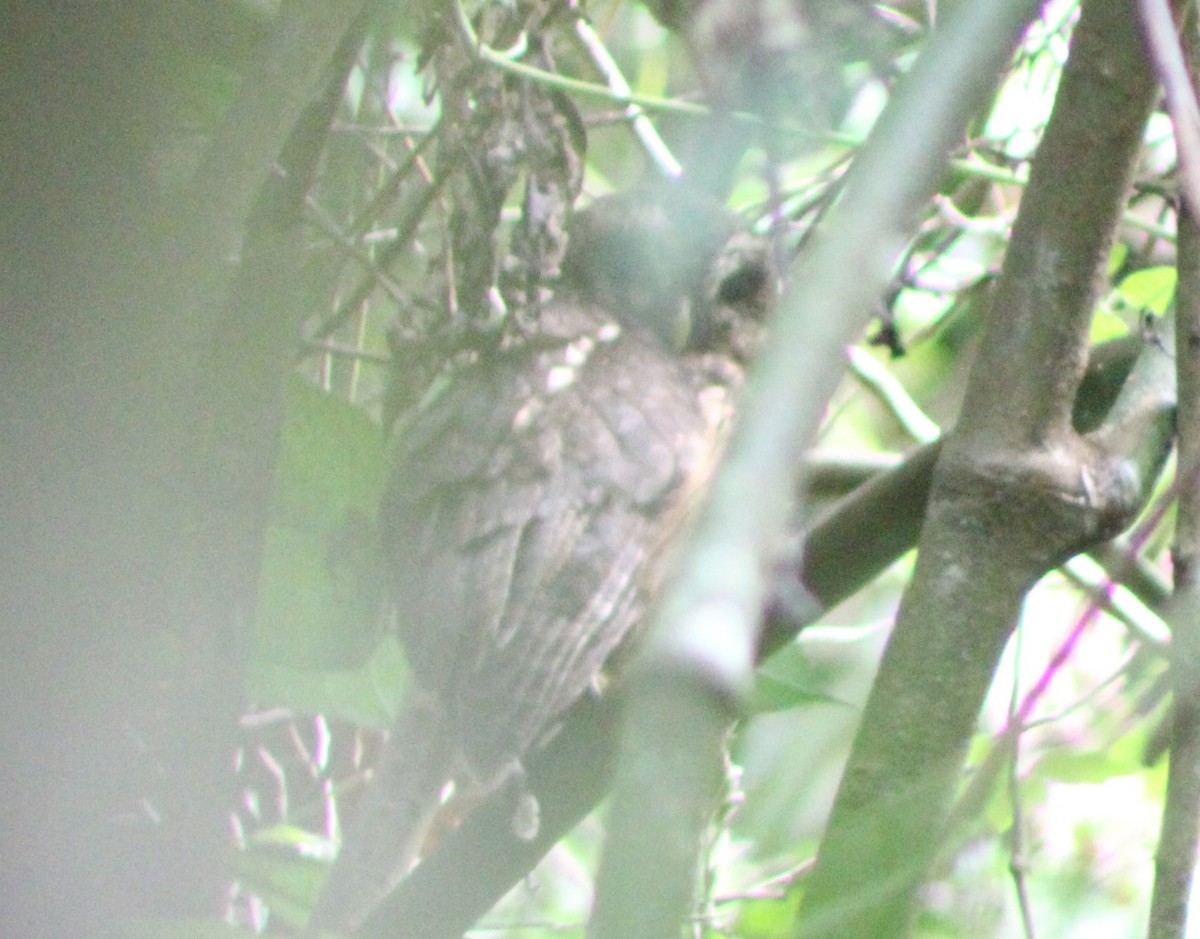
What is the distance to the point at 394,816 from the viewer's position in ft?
5.59

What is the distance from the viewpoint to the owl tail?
156 cm

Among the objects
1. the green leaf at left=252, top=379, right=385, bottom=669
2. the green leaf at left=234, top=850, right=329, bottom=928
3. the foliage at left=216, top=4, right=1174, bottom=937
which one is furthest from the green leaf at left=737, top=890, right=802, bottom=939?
the green leaf at left=252, top=379, right=385, bottom=669

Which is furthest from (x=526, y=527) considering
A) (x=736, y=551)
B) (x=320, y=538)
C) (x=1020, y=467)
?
(x=736, y=551)

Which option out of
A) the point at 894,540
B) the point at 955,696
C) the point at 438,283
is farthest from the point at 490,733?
the point at 955,696

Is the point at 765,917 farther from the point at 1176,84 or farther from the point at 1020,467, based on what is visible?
the point at 1176,84

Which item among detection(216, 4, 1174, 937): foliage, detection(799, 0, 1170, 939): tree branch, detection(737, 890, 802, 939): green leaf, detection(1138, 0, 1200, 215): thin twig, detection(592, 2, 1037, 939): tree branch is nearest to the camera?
detection(592, 2, 1037, 939): tree branch

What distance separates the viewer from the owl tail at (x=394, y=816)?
5.12 ft

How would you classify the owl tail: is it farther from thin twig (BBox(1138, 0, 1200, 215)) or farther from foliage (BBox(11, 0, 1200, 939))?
thin twig (BBox(1138, 0, 1200, 215))

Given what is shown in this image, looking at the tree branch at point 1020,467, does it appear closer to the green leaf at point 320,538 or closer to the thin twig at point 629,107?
the thin twig at point 629,107

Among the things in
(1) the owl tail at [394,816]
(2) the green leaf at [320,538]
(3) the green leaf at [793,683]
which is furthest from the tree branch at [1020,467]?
(1) the owl tail at [394,816]

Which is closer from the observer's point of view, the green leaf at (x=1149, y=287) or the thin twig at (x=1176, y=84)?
the thin twig at (x=1176, y=84)

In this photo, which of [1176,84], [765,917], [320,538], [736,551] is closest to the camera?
[736,551]

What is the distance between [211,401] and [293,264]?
19 centimetres

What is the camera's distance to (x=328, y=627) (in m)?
1.54
